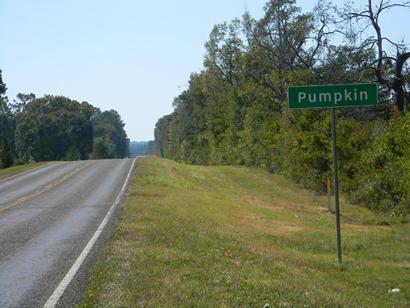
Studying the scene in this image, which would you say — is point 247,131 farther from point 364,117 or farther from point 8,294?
point 8,294

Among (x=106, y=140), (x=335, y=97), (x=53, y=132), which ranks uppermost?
(x=53, y=132)

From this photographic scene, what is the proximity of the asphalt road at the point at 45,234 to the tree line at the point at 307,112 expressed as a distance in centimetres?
934

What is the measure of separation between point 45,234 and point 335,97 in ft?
23.9

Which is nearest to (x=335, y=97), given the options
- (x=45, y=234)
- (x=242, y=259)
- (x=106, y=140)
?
(x=242, y=259)

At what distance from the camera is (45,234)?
40.7ft

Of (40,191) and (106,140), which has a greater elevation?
(106,140)

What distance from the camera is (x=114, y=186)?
25047mm

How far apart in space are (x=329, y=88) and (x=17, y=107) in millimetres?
125471

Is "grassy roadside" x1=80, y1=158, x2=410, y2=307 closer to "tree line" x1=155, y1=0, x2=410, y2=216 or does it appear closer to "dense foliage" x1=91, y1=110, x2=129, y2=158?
"tree line" x1=155, y1=0, x2=410, y2=216

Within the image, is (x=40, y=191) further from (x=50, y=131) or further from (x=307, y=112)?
(x=50, y=131)

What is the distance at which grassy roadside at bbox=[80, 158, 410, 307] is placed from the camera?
6.70 meters

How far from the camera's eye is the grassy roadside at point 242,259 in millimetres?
6695

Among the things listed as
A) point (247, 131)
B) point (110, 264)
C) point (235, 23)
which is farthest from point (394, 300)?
point (235, 23)

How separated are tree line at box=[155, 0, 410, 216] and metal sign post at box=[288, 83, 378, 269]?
711 cm
